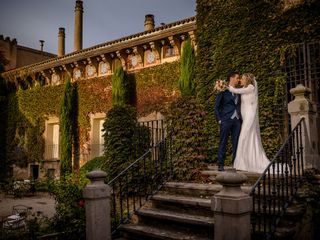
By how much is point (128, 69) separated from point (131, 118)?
6.27 metres

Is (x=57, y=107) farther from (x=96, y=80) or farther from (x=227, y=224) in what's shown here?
(x=227, y=224)

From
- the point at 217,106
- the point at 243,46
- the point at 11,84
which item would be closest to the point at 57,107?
the point at 11,84

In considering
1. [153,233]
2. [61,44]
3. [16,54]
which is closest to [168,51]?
[153,233]

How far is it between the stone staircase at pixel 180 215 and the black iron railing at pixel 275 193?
19 centimetres

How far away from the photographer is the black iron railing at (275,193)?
478 centimetres

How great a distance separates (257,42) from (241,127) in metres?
3.35

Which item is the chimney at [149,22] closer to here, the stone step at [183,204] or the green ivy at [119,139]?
the green ivy at [119,139]

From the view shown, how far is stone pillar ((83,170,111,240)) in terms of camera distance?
5.53 meters

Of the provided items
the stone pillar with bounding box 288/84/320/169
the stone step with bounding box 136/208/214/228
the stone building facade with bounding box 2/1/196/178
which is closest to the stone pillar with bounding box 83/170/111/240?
the stone step with bounding box 136/208/214/228

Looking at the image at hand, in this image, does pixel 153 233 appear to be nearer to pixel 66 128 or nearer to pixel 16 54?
pixel 66 128

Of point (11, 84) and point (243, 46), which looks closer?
point (243, 46)

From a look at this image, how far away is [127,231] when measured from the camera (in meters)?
6.23

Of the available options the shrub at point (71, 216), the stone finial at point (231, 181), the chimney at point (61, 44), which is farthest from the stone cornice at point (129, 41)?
the stone finial at point (231, 181)

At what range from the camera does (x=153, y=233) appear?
18.9ft
